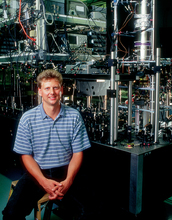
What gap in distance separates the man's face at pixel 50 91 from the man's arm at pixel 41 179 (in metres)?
0.47

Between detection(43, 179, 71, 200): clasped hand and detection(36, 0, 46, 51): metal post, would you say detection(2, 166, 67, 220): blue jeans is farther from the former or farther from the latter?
detection(36, 0, 46, 51): metal post

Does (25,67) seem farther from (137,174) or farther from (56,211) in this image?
(137,174)

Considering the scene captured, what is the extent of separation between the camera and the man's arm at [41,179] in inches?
67.4

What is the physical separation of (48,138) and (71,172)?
1.05ft

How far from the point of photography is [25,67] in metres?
3.22

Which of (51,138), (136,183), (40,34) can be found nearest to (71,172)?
(51,138)

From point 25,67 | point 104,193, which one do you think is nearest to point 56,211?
point 104,193

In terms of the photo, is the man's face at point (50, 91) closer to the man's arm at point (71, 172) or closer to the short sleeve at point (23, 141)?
the short sleeve at point (23, 141)

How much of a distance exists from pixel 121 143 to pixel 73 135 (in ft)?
1.80

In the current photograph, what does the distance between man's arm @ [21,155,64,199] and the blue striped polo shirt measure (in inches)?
2.3

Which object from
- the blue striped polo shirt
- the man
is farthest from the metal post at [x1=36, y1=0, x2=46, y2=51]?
the blue striped polo shirt

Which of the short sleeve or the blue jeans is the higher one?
the short sleeve

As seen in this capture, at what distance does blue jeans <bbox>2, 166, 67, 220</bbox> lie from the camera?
1654 millimetres

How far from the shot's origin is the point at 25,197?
172 cm
